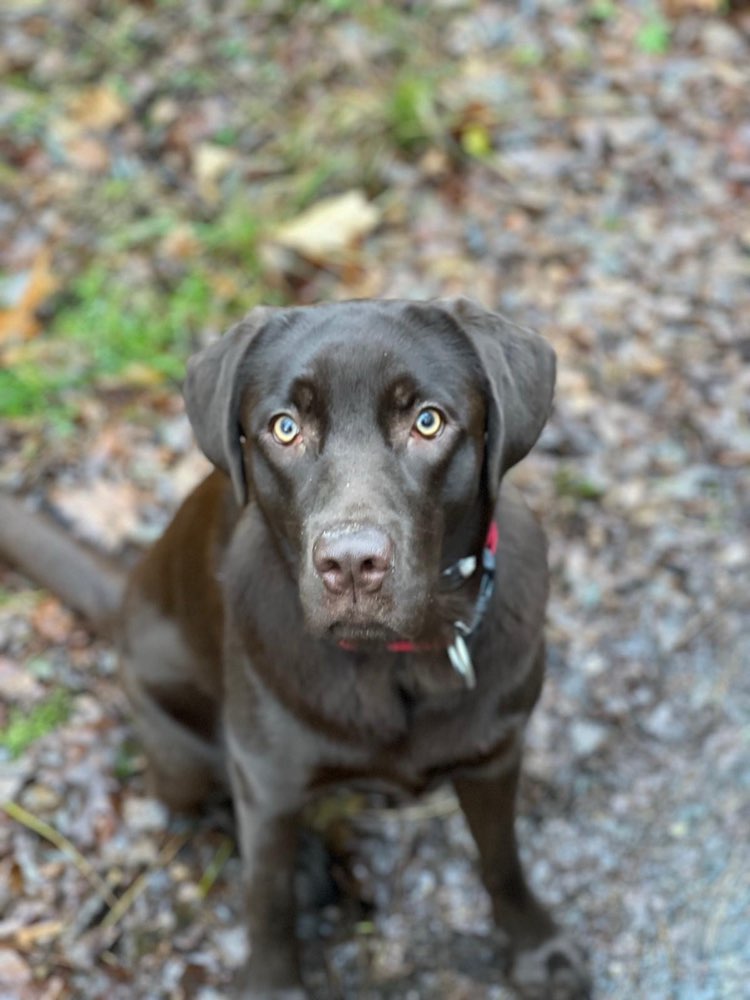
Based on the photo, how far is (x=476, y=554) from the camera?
8.79 ft

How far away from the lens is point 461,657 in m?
2.67

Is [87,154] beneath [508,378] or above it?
beneath

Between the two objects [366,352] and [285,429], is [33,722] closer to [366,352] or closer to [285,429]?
[285,429]

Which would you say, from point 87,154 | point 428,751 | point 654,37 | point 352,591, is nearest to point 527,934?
point 428,751

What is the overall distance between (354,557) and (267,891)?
1.21m

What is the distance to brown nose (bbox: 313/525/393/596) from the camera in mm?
2262

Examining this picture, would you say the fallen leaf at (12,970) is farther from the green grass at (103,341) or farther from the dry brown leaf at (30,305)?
the dry brown leaf at (30,305)

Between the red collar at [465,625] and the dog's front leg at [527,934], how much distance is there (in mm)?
654

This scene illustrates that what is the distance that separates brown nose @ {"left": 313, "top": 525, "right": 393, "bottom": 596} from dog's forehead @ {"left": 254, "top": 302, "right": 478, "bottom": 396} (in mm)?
316

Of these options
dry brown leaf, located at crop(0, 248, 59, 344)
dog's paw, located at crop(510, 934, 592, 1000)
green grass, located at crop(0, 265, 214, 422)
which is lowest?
dog's paw, located at crop(510, 934, 592, 1000)

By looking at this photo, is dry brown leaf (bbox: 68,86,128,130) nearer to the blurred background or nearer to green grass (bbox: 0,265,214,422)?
the blurred background

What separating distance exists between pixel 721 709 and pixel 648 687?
0.23 metres

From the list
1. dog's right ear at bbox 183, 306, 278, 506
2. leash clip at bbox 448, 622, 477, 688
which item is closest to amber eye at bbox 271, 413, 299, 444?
dog's right ear at bbox 183, 306, 278, 506

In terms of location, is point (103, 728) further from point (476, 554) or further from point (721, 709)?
point (721, 709)
